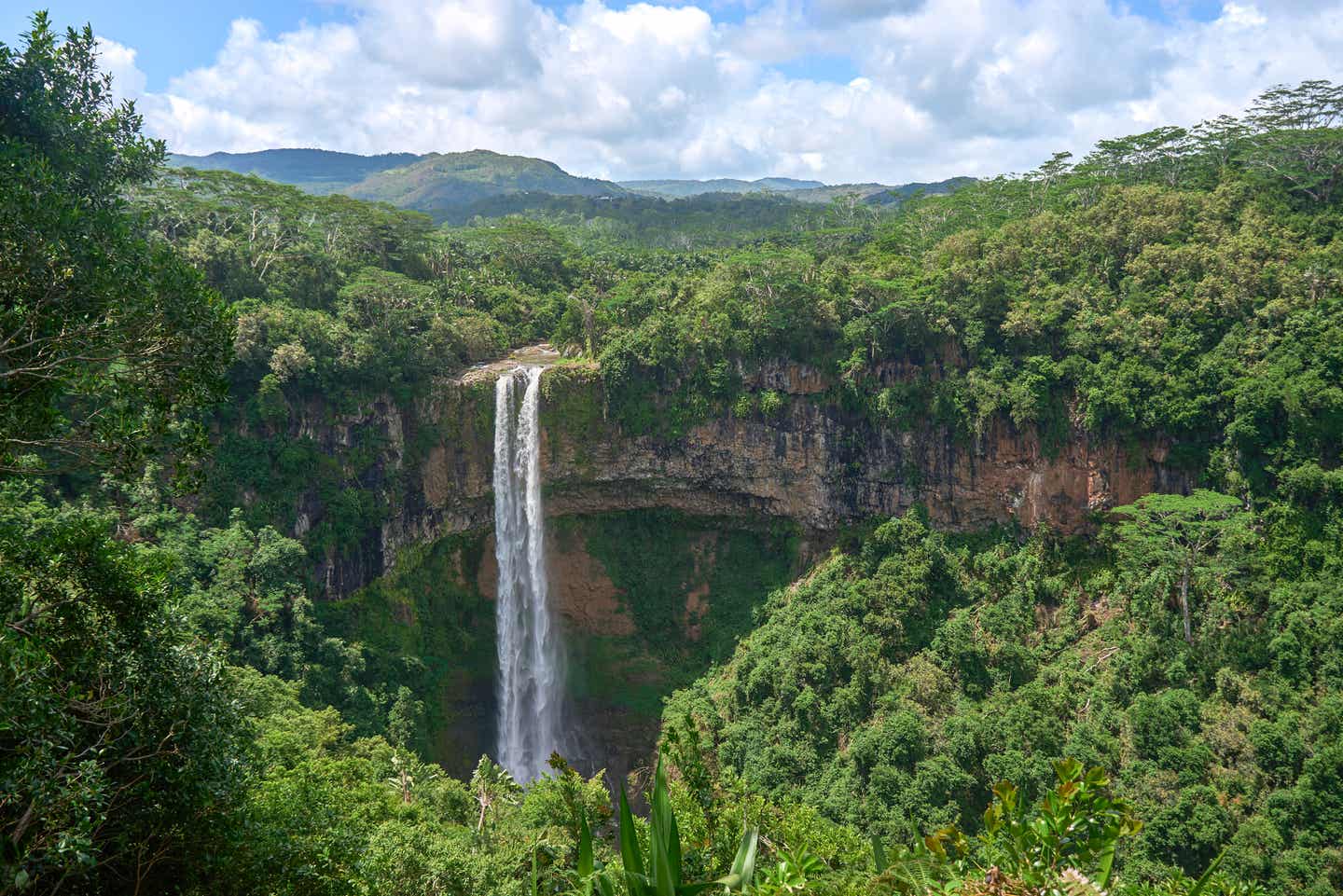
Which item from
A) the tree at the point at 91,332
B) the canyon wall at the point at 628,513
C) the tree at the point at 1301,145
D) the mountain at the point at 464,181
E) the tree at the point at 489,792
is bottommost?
the tree at the point at 489,792

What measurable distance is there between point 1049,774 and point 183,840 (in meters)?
17.2

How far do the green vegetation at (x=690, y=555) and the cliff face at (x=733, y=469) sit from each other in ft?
1.25

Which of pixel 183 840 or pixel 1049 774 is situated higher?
pixel 183 840

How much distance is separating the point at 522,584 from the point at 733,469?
8.16 metres

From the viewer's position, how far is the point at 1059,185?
1242 inches

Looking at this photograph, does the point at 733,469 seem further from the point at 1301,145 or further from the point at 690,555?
the point at 1301,145

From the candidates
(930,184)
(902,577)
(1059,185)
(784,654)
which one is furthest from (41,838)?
(930,184)

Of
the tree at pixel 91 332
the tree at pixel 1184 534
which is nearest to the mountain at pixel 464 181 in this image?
the tree at pixel 1184 534

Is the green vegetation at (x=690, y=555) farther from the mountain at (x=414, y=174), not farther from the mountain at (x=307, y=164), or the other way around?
the mountain at (x=307, y=164)

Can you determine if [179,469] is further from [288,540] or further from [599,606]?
[599,606]

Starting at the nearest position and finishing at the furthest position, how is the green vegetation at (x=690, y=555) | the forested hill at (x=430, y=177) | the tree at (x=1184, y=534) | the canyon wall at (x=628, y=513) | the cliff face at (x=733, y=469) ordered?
the green vegetation at (x=690, y=555) < the tree at (x=1184, y=534) < the cliff face at (x=733, y=469) < the canyon wall at (x=628, y=513) < the forested hill at (x=430, y=177)

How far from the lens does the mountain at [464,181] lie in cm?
11988

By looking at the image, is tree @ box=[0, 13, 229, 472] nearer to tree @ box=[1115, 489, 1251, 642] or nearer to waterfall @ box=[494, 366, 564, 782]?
waterfall @ box=[494, 366, 564, 782]

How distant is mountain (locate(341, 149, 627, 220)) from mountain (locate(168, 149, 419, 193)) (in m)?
8.28
